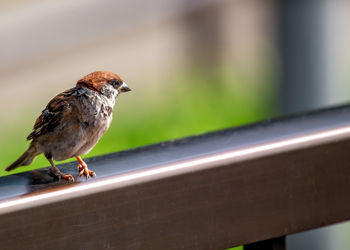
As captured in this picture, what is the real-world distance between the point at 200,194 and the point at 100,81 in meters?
0.57

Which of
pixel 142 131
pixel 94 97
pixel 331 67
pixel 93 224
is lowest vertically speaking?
pixel 142 131

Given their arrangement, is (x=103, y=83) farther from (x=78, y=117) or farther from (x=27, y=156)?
(x=27, y=156)

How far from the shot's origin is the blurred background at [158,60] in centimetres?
592

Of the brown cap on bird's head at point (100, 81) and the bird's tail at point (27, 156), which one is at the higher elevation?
the brown cap on bird's head at point (100, 81)

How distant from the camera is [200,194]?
5.07ft

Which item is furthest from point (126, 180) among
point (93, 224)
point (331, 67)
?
point (331, 67)

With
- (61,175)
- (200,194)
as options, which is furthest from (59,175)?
(200,194)

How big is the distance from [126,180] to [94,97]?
0.63m

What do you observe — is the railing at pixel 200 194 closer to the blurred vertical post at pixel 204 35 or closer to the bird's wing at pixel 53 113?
the bird's wing at pixel 53 113

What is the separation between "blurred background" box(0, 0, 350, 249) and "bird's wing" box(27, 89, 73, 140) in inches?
115

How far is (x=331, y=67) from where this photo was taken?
4641 millimetres

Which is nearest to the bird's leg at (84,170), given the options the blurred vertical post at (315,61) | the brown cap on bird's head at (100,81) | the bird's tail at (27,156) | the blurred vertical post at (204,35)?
the brown cap on bird's head at (100,81)

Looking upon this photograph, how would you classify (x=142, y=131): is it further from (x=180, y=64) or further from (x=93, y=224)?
(x=93, y=224)

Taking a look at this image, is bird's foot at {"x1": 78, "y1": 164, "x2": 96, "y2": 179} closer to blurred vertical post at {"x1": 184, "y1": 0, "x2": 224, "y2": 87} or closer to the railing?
the railing
